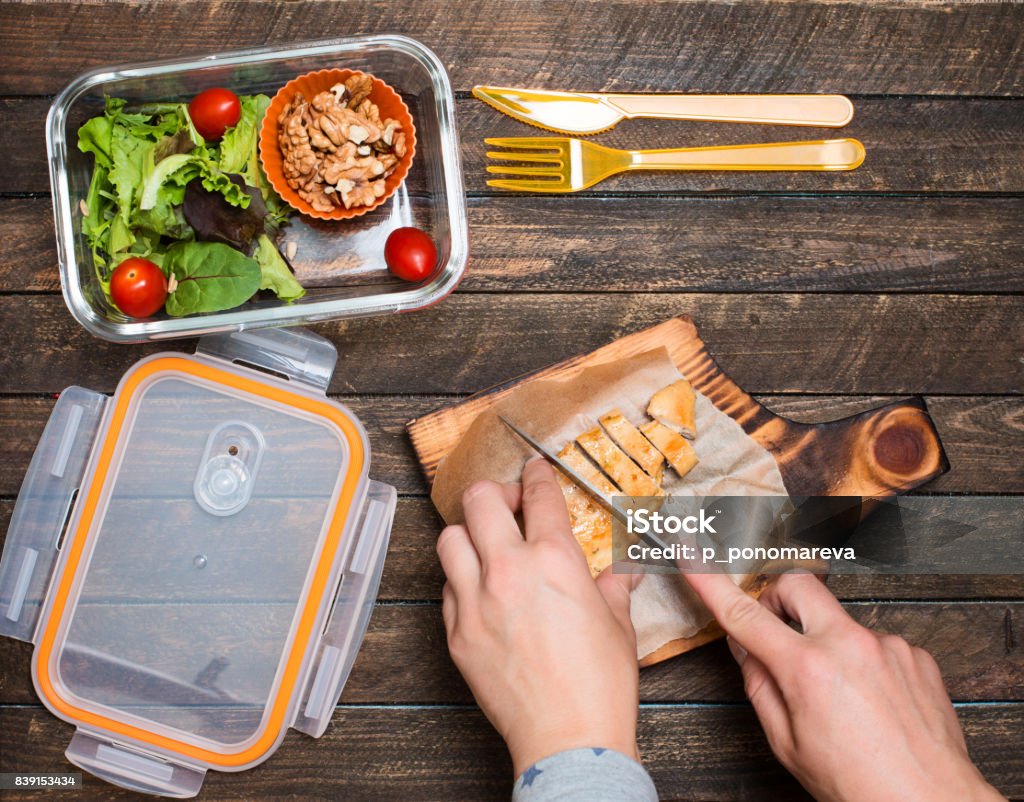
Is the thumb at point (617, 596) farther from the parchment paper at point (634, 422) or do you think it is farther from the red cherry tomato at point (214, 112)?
the red cherry tomato at point (214, 112)

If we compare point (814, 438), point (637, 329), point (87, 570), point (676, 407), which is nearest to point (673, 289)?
point (637, 329)

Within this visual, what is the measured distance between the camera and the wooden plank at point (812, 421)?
1.23m

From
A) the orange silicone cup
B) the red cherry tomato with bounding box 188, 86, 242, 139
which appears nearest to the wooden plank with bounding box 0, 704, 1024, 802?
the orange silicone cup

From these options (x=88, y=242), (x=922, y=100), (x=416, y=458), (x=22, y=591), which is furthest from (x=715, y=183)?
(x=22, y=591)

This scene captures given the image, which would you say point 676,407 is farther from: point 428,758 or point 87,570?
point 87,570

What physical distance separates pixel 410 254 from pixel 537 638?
0.55 m

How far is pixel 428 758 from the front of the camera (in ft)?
4.05

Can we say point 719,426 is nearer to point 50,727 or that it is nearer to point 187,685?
point 187,685

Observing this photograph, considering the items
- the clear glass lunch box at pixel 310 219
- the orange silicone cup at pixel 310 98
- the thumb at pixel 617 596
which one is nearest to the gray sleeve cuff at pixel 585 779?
the thumb at pixel 617 596

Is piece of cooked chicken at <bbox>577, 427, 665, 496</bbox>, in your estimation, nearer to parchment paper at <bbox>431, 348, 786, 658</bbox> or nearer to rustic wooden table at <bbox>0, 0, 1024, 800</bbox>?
parchment paper at <bbox>431, 348, 786, 658</bbox>

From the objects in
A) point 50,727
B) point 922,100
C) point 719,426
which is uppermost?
point 922,100

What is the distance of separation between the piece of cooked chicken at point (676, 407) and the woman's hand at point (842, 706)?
0.73 ft

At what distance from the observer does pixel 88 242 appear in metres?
1.17

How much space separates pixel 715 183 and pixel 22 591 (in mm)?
1189
